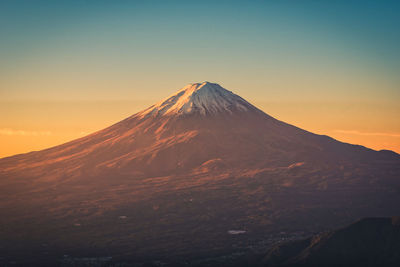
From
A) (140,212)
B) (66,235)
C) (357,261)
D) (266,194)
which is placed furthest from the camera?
(266,194)

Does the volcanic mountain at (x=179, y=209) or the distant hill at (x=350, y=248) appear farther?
the volcanic mountain at (x=179, y=209)

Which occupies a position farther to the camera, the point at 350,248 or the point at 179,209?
the point at 179,209

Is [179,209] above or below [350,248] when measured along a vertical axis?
above

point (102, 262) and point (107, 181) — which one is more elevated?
point (107, 181)

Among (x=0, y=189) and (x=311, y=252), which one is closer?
(x=311, y=252)

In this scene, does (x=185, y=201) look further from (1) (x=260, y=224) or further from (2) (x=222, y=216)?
(1) (x=260, y=224)

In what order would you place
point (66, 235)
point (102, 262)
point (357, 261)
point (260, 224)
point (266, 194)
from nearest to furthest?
point (357, 261) → point (102, 262) → point (66, 235) → point (260, 224) → point (266, 194)

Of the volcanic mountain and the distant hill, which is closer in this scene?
the distant hill

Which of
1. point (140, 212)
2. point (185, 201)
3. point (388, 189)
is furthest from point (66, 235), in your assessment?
point (388, 189)
